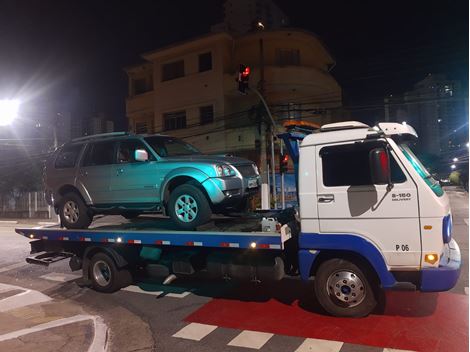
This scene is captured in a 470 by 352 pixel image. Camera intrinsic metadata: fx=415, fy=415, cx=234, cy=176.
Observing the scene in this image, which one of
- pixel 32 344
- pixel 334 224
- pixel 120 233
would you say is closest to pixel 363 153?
pixel 334 224

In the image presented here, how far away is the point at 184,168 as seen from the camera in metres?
6.77

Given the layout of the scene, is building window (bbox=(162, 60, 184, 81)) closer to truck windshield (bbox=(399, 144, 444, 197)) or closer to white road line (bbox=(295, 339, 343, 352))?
truck windshield (bbox=(399, 144, 444, 197))

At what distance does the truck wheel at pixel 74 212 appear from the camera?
8.02m

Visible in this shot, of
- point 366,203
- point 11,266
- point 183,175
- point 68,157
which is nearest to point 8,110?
point 11,266

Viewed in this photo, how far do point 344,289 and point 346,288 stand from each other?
0.03 meters

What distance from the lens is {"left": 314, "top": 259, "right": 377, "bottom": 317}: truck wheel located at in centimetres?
541

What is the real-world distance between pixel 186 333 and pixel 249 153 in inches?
836

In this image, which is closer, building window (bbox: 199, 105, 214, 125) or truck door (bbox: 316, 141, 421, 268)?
truck door (bbox: 316, 141, 421, 268)

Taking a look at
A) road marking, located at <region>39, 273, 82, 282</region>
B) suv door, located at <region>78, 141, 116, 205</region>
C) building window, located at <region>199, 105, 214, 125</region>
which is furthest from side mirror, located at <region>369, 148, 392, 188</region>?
building window, located at <region>199, 105, 214, 125</region>

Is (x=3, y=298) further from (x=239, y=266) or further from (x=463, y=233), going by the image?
(x=463, y=233)

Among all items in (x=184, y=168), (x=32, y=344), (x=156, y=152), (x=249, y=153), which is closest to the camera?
(x=32, y=344)

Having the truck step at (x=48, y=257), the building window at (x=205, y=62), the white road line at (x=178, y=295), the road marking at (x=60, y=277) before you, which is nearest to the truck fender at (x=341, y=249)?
the white road line at (x=178, y=295)

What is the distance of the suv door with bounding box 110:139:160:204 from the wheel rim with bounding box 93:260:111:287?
1.23m

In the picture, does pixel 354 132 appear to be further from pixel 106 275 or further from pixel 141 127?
pixel 141 127
